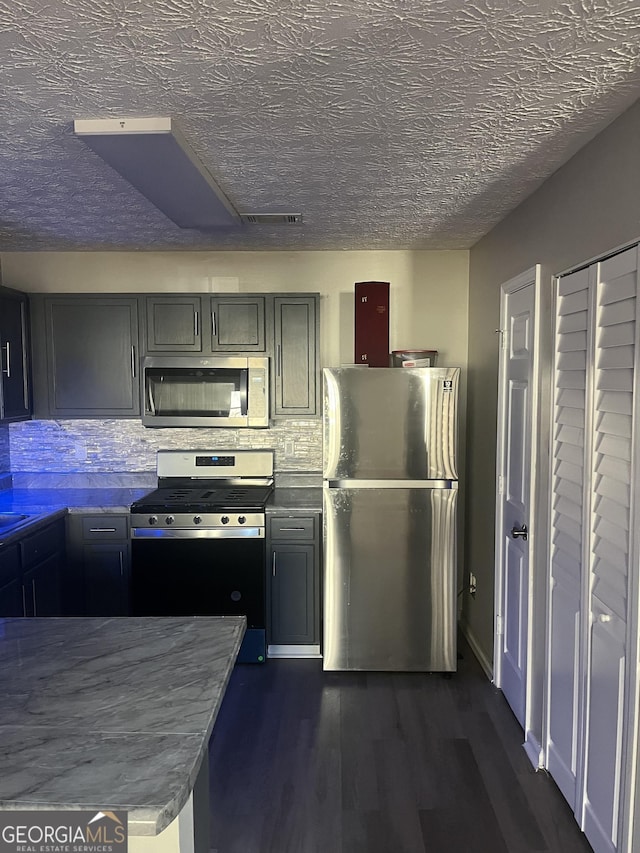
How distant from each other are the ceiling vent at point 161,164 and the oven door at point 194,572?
67.4 inches

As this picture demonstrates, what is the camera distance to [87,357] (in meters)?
3.83

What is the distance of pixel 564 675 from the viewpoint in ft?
7.72

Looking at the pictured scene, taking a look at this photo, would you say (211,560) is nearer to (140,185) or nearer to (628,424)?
(140,185)

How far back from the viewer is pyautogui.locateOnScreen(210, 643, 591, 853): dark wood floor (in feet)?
7.30

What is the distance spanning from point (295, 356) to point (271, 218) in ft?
3.05

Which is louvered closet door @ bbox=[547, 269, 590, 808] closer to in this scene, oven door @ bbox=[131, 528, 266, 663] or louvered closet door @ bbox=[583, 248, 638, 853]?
louvered closet door @ bbox=[583, 248, 638, 853]

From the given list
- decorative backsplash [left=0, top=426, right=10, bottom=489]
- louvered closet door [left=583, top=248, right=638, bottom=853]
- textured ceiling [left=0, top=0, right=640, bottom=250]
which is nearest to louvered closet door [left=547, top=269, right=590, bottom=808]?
louvered closet door [left=583, top=248, right=638, bottom=853]

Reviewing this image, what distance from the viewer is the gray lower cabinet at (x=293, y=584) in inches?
140

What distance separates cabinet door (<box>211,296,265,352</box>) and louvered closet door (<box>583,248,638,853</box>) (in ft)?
7.14

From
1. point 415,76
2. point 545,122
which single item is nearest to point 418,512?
point 545,122

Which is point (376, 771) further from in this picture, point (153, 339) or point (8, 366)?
Result: point (8, 366)

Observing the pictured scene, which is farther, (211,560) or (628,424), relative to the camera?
(211,560)

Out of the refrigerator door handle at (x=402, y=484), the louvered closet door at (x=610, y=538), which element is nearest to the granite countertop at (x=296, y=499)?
the refrigerator door handle at (x=402, y=484)

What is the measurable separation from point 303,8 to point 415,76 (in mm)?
430
